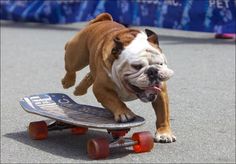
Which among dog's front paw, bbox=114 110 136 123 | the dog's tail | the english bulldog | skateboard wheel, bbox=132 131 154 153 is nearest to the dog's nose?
the english bulldog

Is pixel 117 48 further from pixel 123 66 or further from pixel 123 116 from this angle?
pixel 123 116

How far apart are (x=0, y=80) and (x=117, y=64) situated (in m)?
4.30

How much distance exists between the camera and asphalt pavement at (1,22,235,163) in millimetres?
4895

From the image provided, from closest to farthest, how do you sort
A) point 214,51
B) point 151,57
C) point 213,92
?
point 151,57 < point 213,92 < point 214,51

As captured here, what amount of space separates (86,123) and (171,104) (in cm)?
247

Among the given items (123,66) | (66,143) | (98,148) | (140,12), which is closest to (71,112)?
(66,143)

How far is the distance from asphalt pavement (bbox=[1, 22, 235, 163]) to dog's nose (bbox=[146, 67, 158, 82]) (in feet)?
2.51

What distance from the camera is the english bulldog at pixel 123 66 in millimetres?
4230

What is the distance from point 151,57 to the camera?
167 inches

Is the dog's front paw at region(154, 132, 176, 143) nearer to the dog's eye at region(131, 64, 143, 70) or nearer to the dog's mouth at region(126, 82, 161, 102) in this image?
the dog's mouth at region(126, 82, 161, 102)

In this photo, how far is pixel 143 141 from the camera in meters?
4.72

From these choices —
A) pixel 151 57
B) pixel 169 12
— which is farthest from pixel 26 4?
pixel 151 57

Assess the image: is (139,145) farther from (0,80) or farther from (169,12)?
(169,12)

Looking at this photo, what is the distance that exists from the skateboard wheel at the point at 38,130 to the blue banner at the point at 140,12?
27.3ft
